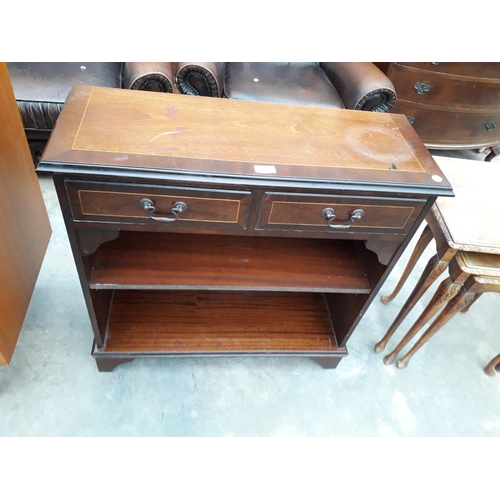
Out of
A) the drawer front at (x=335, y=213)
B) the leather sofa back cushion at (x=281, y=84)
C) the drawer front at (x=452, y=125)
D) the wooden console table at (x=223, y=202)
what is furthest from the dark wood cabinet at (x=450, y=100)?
the drawer front at (x=335, y=213)

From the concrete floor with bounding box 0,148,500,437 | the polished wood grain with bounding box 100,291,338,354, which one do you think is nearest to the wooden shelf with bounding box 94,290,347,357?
the polished wood grain with bounding box 100,291,338,354

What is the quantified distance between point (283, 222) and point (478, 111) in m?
2.01

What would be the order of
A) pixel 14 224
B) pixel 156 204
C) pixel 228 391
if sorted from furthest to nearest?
pixel 228 391 → pixel 14 224 → pixel 156 204

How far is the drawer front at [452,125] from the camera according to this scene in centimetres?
228

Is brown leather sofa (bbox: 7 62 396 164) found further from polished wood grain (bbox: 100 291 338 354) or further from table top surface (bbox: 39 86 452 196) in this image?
polished wood grain (bbox: 100 291 338 354)

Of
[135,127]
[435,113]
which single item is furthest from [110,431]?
[435,113]

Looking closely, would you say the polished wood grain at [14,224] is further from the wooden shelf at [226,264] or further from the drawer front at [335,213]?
the drawer front at [335,213]

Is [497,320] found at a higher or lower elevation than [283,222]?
lower

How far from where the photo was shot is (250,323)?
4.72ft

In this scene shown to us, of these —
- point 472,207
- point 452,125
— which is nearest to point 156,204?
point 472,207

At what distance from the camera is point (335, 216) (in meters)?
0.96

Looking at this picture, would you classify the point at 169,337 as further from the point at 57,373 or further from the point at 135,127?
the point at 135,127

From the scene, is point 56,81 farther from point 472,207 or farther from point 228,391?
point 472,207
